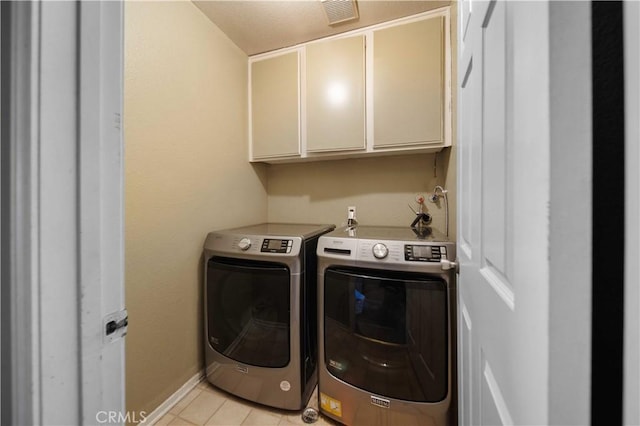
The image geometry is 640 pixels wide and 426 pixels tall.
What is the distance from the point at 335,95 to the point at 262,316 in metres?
1.58

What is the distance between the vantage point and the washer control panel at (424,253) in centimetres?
108

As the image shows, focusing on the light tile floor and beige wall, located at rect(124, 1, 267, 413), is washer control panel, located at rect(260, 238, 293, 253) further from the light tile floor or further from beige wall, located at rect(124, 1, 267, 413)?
the light tile floor

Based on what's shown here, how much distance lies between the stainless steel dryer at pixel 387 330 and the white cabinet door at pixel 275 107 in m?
1.01

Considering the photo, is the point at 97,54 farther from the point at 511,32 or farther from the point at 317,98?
the point at 317,98

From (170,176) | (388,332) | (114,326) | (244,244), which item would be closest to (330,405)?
(388,332)

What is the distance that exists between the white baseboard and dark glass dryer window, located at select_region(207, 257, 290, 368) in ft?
0.86

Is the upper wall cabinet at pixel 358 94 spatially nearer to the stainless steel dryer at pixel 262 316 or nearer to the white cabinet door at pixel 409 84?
the white cabinet door at pixel 409 84

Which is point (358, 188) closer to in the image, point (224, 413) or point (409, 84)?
point (409, 84)

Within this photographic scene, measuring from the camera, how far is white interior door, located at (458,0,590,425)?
0.26 m

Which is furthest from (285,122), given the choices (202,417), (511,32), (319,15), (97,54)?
(202,417)

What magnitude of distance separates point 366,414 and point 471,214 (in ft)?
3.65

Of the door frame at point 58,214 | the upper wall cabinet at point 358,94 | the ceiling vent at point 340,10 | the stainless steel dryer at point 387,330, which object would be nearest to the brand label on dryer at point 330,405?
the stainless steel dryer at point 387,330

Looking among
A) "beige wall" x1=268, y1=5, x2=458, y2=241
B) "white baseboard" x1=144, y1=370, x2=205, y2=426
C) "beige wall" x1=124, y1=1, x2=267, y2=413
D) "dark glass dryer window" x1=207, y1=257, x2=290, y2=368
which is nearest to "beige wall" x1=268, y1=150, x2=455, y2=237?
"beige wall" x1=268, y1=5, x2=458, y2=241

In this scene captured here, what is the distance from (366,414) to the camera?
45.1 inches
